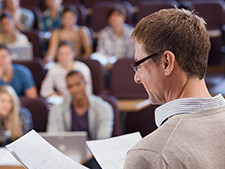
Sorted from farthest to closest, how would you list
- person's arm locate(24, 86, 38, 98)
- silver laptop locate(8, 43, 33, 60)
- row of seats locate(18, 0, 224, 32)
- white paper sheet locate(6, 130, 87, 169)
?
row of seats locate(18, 0, 224, 32) → silver laptop locate(8, 43, 33, 60) → person's arm locate(24, 86, 38, 98) → white paper sheet locate(6, 130, 87, 169)

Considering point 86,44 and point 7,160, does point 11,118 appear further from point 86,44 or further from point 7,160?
point 86,44

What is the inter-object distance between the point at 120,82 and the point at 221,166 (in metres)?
3.10

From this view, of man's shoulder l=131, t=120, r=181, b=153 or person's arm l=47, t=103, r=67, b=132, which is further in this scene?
person's arm l=47, t=103, r=67, b=132

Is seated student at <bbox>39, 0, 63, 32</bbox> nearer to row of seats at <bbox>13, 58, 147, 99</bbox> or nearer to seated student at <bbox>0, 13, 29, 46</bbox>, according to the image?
seated student at <bbox>0, 13, 29, 46</bbox>

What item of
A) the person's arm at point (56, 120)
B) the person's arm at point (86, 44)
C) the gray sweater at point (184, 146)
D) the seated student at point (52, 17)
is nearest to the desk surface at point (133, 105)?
the person's arm at point (56, 120)

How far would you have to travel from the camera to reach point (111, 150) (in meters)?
1.16

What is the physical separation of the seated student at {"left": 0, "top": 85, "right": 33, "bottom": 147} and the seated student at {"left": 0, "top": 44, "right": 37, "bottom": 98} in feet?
2.42

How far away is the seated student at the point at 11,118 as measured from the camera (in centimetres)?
292

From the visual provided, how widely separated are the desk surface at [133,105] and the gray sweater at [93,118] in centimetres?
53

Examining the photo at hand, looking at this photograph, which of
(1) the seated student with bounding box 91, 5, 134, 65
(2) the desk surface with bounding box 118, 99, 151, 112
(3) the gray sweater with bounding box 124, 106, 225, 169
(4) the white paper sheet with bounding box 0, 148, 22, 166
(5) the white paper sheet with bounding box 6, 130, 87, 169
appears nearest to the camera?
(3) the gray sweater with bounding box 124, 106, 225, 169

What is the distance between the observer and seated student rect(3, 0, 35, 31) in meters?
5.51

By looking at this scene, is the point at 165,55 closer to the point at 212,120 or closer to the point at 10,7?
the point at 212,120

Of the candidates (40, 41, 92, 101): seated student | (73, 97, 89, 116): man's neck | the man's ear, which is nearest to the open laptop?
(73, 97, 89, 116): man's neck

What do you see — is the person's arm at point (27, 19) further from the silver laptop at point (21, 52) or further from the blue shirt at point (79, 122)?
the blue shirt at point (79, 122)
